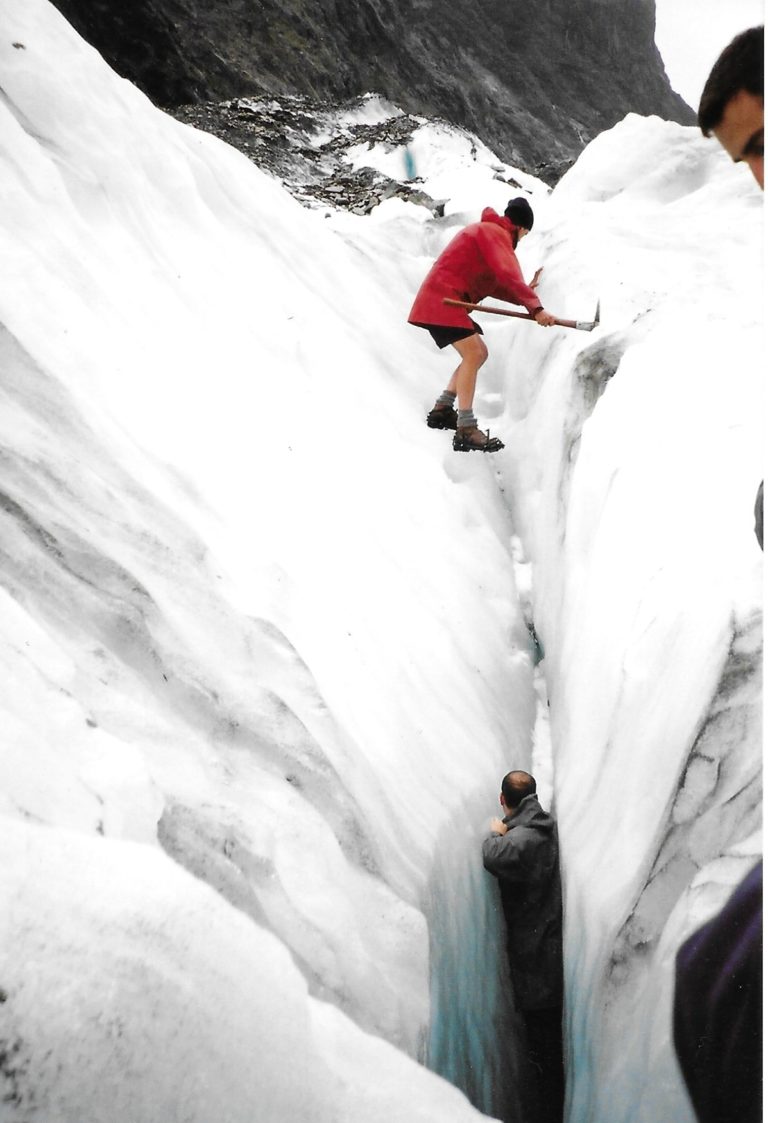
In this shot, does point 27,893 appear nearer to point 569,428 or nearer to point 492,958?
point 492,958

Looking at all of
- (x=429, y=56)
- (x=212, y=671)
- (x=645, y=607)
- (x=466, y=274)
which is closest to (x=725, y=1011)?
(x=645, y=607)

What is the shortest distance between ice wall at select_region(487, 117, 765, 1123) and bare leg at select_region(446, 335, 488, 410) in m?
0.28

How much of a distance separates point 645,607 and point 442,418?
1890 millimetres

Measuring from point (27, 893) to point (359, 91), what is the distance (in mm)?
17880

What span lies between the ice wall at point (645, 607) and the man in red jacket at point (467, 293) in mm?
274

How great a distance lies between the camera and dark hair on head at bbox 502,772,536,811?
1.89 m

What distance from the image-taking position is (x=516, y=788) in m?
1.89

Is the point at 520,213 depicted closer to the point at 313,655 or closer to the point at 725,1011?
the point at 313,655

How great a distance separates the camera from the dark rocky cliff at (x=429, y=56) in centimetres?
1101

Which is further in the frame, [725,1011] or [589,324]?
[589,324]

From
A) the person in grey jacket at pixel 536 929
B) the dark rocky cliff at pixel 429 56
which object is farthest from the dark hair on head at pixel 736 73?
the dark rocky cliff at pixel 429 56

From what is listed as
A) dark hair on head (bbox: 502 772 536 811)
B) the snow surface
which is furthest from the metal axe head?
dark hair on head (bbox: 502 772 536 811)

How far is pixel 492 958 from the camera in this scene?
5.99 ft

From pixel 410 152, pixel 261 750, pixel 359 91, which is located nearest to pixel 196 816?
pixel 261 750
